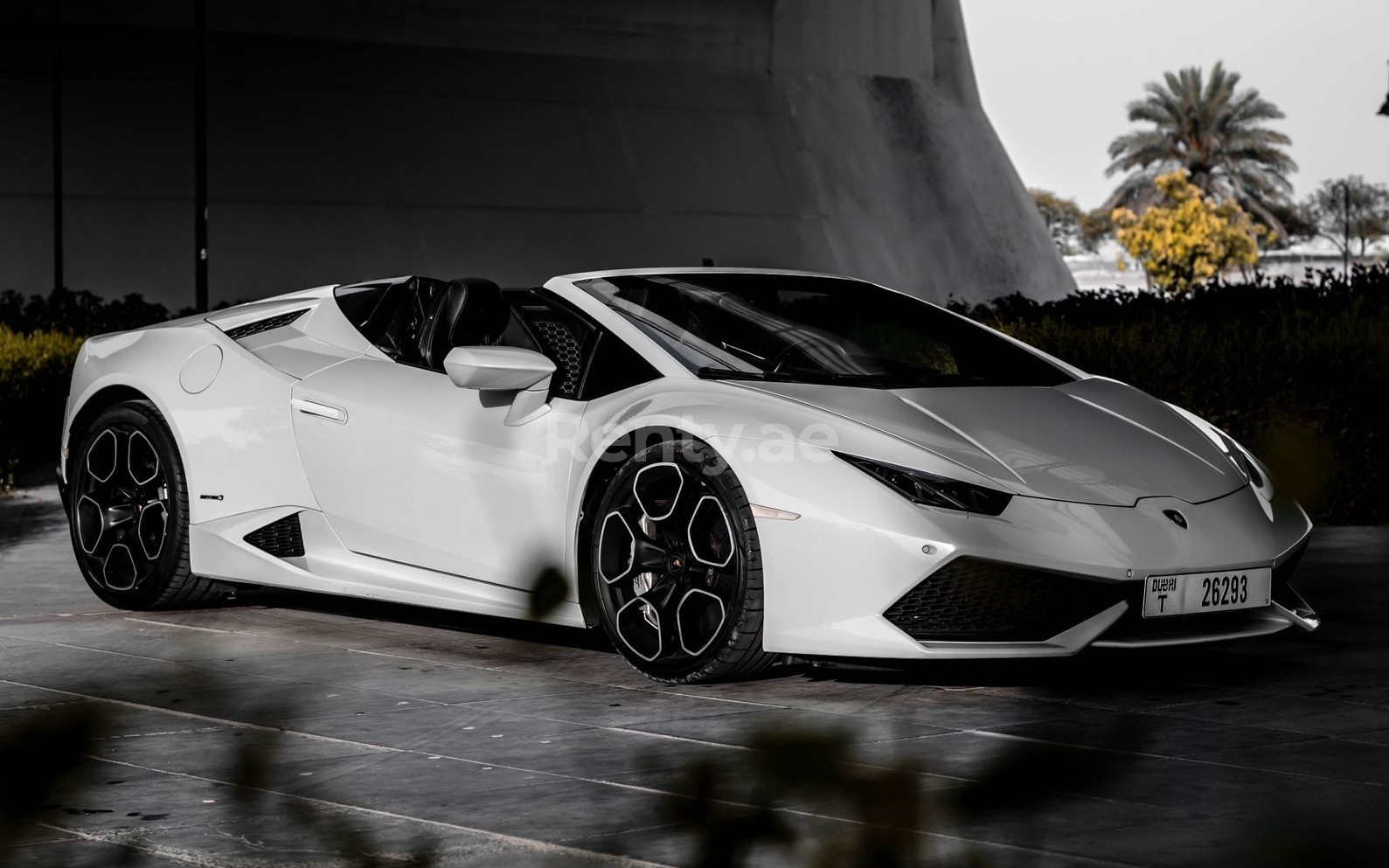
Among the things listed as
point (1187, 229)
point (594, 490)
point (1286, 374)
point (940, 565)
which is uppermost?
point (1187, 229)

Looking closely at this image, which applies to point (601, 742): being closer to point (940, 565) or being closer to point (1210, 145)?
point (940, 565)

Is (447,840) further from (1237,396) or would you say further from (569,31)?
(569,31)

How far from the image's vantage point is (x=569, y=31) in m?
30.1

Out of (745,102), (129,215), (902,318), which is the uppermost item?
(745,102)

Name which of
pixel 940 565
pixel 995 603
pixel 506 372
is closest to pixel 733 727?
pixel 940 565

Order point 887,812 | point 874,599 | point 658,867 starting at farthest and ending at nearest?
point 874,599 → point 658,867 → point 887,812

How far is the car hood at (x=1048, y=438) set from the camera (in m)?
5.16

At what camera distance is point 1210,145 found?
74.8 meters

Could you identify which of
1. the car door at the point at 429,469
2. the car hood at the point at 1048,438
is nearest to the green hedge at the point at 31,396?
the car door at the point at 429,469

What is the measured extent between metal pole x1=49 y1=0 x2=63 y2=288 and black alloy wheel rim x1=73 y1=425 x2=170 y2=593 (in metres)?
19.0

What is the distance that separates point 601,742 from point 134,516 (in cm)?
310

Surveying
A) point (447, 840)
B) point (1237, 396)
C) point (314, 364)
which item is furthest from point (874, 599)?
point (1237, 396)

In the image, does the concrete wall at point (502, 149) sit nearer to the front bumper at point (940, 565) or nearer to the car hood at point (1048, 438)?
the car hood at point (1048, 438)

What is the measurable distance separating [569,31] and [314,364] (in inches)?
961
